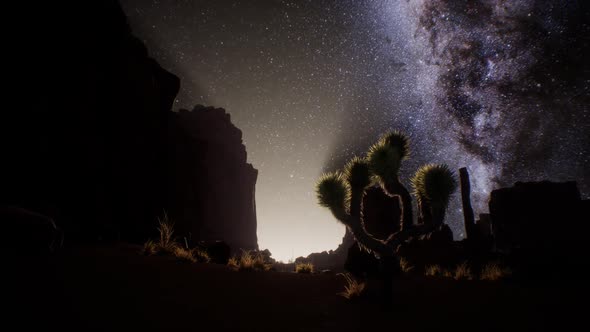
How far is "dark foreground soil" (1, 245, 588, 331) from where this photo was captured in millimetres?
3445

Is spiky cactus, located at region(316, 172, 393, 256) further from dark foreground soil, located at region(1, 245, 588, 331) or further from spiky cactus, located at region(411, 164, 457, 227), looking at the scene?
spiky cactus, located at region(411, 164, 457, 227)

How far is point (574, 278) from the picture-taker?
10297 millimetres

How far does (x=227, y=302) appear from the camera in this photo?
4.80m

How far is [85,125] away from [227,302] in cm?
1307

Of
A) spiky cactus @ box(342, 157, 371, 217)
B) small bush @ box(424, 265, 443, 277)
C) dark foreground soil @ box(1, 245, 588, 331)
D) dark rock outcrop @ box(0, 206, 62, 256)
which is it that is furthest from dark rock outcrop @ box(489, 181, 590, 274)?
dark rock outcrop @ box(0, 206, 62, 256)

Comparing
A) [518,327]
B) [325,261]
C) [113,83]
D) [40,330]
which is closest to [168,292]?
[40,330]

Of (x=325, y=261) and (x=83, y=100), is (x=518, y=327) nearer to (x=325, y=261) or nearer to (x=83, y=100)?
(x=83, y=100)

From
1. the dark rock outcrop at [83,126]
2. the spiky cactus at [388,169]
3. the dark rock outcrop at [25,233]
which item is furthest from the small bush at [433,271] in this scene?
the dark rock outcrop at [83,126]

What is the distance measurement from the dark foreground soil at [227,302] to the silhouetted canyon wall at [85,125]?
5.83 m

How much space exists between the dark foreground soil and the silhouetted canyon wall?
19.1 ft

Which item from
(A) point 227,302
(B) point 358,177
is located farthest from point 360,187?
(A) point 227,302

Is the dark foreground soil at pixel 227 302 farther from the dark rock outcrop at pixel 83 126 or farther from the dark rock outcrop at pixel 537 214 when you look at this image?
the dark rock outcrop at pixel 537 214

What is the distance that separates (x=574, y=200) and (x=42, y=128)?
3121 cm

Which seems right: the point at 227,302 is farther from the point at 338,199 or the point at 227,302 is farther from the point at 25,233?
the point at 25,233
